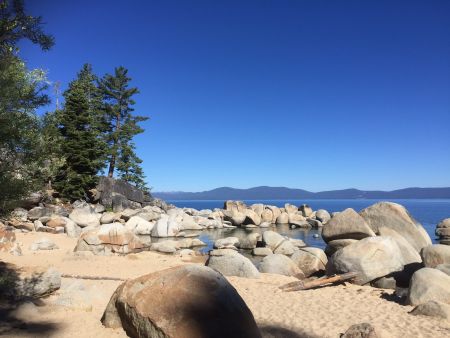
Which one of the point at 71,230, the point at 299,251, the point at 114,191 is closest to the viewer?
the point at 299,251

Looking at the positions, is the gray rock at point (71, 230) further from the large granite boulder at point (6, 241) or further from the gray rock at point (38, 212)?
the large granite boulder at point (6, 241)

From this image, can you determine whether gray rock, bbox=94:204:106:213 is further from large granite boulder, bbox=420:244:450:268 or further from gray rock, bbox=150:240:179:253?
large granite boulder, bbox=420:244:450:268

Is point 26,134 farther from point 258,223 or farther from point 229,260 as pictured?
point 258,223

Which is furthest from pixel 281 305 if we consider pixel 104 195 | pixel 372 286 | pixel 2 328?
pixel 104 195

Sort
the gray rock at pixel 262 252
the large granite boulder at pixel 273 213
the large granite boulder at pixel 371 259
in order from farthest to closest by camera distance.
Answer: the large granite boulder at pixel 273 213 → the gray rock at pixel 262 252 → the large granite boulder at pixel 371 259

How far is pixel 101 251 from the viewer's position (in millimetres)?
18781

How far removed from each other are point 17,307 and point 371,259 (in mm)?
11438

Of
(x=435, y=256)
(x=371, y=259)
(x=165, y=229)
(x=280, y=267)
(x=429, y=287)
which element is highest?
(x=435, y=256)

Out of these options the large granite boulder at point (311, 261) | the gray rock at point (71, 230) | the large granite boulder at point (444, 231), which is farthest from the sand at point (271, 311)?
the large granite boulder at point (444, 231)

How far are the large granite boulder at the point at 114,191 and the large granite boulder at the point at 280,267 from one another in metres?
24.4

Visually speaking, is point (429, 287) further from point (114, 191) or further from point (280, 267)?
point (114, 191)

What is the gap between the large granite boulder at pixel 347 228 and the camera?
1631 cm

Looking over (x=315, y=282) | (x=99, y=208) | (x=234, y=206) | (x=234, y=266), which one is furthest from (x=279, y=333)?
(x=234, y=206)

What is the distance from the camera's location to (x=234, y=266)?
15.1 metres
